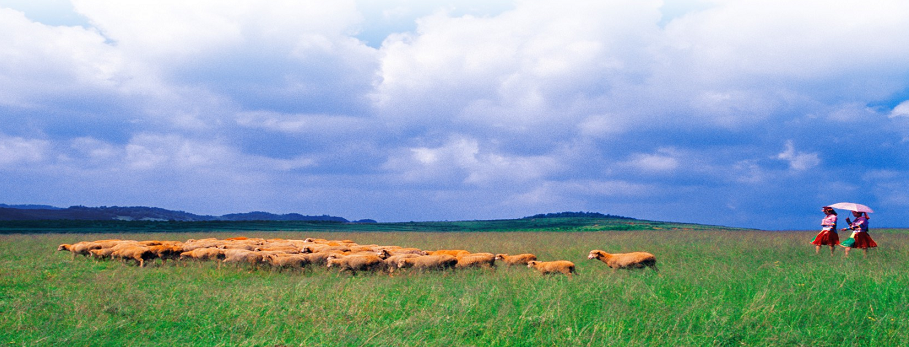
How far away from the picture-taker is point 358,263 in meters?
12.9

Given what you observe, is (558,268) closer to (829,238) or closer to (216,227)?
(829,238)

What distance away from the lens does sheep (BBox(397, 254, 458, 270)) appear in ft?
41.8

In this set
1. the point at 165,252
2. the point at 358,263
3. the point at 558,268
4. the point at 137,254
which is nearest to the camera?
the point at 558,268

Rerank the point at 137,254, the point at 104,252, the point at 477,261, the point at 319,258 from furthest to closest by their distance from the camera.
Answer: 1. the point at 104,252
2. the point at 137,254
3. the point at 319,258
4. the point at 477,261

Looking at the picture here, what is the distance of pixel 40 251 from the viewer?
1950 cm

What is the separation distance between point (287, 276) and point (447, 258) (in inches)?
154

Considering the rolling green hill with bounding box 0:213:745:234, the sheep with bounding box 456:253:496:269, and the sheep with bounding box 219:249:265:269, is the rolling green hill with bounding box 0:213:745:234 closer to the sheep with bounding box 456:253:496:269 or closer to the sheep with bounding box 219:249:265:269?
the sheep with bounding box 219:249:265:269

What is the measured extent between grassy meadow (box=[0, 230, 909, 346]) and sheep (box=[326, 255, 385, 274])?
1018 millimetres

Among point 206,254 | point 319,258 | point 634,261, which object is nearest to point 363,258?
point 319,258

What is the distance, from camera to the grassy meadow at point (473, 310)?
6598mm

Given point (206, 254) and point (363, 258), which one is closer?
point (363, 258)

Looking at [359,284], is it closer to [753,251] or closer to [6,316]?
[6,316]

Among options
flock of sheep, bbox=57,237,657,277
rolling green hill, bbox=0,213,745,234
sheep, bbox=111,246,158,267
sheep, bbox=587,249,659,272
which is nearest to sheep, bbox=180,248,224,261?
flock of sheep, bbox=57,237,657,277

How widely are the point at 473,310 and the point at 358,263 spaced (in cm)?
585
